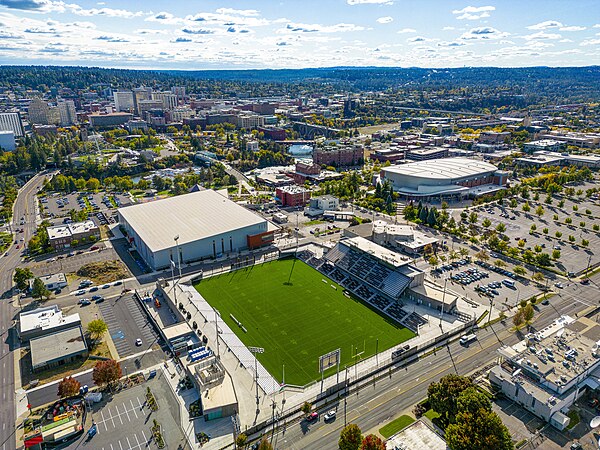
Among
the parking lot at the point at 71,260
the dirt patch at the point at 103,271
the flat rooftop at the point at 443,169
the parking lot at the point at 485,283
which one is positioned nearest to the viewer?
the parking lot at the point at 485,283

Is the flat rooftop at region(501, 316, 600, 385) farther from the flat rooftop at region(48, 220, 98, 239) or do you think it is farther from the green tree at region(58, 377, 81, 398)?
the flat rooftop at region(48, 220, 98, 239)

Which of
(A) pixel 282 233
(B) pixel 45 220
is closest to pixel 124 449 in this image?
(A) pixel 282 233

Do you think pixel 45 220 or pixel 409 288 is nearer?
pixel 409 288

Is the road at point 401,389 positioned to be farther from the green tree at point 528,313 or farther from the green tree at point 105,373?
the green tree at point 105,373

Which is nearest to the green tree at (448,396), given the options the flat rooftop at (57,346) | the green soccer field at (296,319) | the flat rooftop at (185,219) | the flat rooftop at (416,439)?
the flat rooftop at (416,439)

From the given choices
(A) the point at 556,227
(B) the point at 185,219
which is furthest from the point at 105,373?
(A) the point at 556,227

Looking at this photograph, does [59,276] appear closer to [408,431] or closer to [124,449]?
[124,449]

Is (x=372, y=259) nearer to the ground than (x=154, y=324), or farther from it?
farther from it
